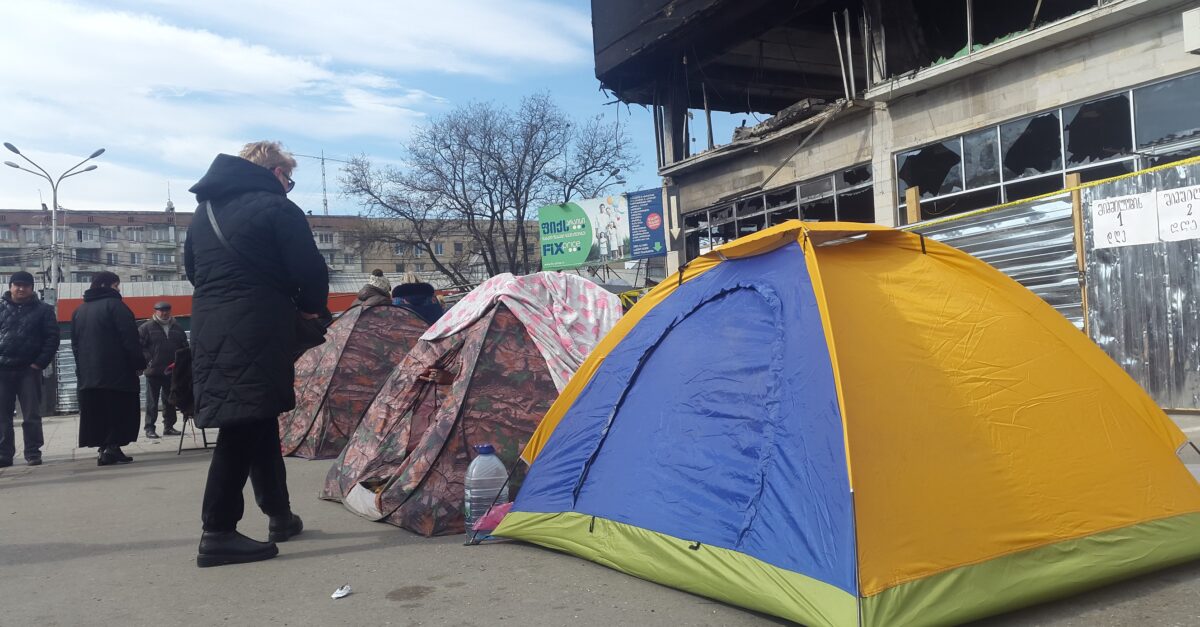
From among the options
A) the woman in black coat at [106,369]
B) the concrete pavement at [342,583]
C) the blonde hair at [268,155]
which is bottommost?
the concrete pavement at [342,583]

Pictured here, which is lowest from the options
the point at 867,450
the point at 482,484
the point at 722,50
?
the point at 482,484

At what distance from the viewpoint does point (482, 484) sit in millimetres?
4945

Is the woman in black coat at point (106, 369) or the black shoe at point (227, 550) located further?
the woman in black coat at point (106, 369)

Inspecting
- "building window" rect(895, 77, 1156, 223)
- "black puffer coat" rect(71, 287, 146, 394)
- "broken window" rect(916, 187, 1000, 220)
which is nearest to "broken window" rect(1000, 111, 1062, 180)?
"building window" rect(895, 77, 1156, 223)

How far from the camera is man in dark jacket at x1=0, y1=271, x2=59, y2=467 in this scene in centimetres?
870

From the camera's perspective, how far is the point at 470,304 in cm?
641

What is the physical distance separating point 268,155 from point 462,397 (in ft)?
5.86

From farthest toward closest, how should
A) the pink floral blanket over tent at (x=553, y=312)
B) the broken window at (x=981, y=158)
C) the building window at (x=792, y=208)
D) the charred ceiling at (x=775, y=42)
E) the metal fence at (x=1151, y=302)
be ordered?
the building window at (x=792, y=208) → the charred ceiling at (x=775, y=42) → the broken window at (x=981, y=158) → the metal fence at (x=1151, y=302) → the pink floral blanket over tent at (x=553, y=312)

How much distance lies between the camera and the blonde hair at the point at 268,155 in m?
4.97

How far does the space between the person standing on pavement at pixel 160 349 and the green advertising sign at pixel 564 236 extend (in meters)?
21.2

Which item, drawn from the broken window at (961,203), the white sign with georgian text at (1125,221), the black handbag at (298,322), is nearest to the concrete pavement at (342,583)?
the black handbag at (298,322)

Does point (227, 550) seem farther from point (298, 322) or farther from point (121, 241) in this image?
point (121, 241)

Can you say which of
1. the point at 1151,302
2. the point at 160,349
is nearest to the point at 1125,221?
the point at 1151,302

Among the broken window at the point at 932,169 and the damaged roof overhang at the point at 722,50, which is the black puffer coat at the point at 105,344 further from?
the damaged roof overhang at the point at 722,50
